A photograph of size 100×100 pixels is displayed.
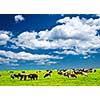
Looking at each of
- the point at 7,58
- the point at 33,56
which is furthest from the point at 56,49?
the point at 7,58

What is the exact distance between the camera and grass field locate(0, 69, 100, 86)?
16.9 feet

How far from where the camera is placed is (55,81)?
5180 mm

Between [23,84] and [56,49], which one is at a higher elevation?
[56,49]

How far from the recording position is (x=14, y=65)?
520 cm

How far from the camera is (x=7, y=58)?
519 centimetres

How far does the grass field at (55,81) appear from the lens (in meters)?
5.15
